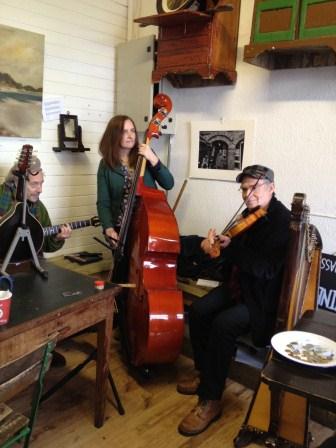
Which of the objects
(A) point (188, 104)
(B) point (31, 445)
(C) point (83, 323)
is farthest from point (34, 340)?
(A) point (188, 104)

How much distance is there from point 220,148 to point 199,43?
710 mm

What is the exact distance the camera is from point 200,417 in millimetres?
2080

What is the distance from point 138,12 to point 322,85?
1772mm

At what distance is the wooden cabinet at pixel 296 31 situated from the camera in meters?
2.20

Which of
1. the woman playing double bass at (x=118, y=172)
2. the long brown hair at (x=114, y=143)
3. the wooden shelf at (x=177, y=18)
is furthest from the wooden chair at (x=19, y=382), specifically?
the wooden shelf at (x=177, y=18)

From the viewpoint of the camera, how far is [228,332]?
2.12m

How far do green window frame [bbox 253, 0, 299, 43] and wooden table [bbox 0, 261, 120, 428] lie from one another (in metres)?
1.60

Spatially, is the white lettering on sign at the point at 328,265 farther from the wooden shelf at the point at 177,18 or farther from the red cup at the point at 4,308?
the red cup at the point at 4,308

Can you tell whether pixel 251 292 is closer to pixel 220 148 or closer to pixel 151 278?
pixel 151 278

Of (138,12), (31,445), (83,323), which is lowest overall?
(31,445)

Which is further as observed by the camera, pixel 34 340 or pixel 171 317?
pixel 171 317

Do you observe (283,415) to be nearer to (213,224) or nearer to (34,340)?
(34,340)

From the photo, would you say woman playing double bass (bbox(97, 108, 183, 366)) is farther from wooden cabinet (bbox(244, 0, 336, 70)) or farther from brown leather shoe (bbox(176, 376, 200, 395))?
wooden cabinet (bbox(244, 0, 336, 70))

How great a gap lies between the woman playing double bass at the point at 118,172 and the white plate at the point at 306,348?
1.35 m
